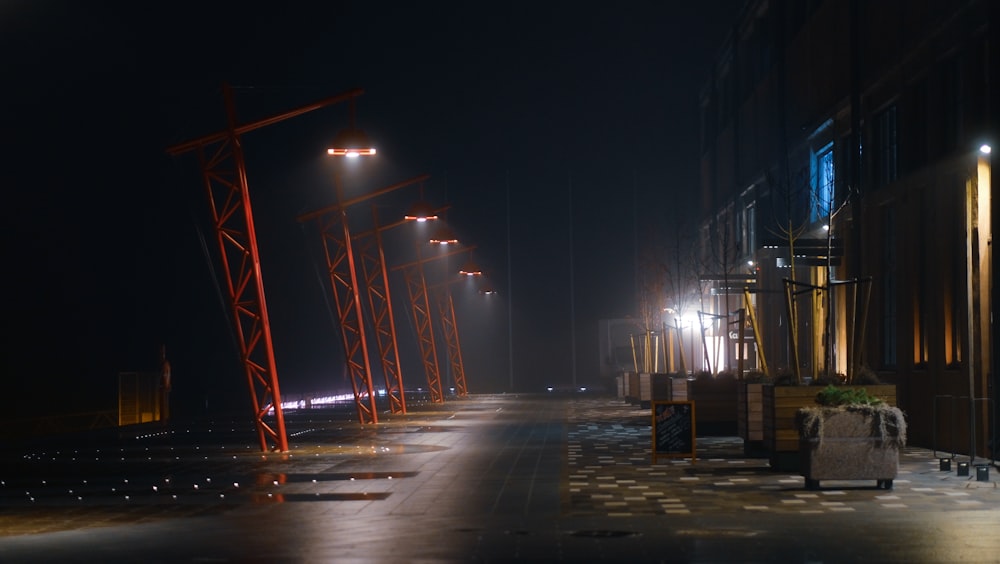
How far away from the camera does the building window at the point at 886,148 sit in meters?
32.5

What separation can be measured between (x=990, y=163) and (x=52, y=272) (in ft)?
115

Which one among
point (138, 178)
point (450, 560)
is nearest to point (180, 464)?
point (450, 560)

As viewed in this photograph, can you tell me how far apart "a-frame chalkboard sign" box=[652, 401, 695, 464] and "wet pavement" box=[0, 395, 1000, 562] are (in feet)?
0.78

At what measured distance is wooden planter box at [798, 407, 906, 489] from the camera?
19.2 metres

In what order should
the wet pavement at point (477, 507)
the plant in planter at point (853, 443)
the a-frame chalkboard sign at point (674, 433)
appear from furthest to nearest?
the a-frame chalkboard sign at point (674, 433)
the plant in planter at point (853, 443)
the wet pavement at point (477, 507)

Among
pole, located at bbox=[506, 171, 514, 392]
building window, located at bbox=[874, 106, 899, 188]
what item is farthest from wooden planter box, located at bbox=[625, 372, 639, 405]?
pole, located at bbox=[506, 171, 514, 392]

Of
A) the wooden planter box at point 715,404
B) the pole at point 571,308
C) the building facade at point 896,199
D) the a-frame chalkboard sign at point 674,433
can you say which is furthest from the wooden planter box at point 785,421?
the pole at point 571,308

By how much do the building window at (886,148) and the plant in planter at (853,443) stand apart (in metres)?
13.5

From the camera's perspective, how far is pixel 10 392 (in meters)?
47.6

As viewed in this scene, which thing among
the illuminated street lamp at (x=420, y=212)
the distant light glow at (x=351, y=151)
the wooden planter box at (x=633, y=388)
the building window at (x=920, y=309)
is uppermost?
the distant light glow at (x=351, y=151)

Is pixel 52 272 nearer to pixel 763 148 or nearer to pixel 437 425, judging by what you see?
pixel 437 425

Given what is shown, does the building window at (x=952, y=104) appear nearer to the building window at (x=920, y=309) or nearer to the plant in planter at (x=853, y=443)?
the building window at (x=920, y=309)

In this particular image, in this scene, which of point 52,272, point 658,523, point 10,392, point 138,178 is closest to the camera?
point 658,523

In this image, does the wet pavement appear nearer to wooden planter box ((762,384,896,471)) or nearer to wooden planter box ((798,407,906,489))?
wooden planter box ((798,407,906,489))
